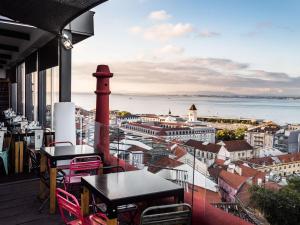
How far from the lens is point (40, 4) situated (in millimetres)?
3930

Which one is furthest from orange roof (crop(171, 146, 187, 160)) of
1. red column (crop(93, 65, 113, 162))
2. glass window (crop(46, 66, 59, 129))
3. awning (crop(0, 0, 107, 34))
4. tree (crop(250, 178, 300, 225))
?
glass window (crop(46, 66, 59, 129))

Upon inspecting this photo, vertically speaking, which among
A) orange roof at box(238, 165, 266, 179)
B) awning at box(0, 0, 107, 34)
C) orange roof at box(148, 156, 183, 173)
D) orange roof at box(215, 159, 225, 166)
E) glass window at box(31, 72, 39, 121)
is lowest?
orange roof at box(148, 156, 183, 173)

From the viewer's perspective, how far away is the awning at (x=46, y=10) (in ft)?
12.6

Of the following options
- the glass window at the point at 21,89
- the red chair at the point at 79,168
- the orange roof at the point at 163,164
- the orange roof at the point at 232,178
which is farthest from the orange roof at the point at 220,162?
the glass window at the point at 21,89

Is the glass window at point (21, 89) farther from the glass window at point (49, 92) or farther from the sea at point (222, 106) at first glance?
the sea at point (222, 106)

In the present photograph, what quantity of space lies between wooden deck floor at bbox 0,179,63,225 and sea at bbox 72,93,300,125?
22.9 feet

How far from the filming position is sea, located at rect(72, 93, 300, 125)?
40.1 ft

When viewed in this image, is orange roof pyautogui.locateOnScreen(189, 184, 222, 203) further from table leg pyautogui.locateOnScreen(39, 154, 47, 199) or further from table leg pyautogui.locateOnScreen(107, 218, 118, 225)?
table leg pyautogui.locateOnScreen(39, 154, 47, 199)

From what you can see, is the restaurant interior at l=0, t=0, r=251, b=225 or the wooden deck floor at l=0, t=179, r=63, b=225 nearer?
the restaurant interior at l=0, t=0, r=251, b=225

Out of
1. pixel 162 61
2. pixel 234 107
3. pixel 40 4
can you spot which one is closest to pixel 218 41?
pixel 162 61

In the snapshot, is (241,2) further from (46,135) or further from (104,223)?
(104,223)

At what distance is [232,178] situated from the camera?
257 centimetres

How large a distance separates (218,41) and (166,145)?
80.5 ft

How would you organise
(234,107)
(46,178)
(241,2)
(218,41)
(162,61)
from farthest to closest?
1. (162,61)
2. (218,41)
3. (241,2)
4. (234,107)
5. (46,178)
